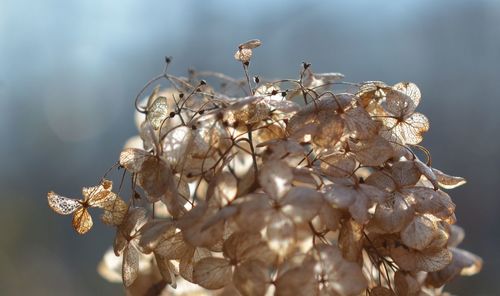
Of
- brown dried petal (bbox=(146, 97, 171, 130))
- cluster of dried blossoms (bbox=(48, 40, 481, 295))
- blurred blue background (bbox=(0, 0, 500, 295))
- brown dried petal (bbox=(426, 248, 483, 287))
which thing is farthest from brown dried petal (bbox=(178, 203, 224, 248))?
blurred blue background (bbox=(0, 0, 500, 295))

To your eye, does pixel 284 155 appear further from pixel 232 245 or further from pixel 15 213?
pixel 15 213

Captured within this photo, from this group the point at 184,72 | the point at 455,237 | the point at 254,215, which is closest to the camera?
the point at 254,215

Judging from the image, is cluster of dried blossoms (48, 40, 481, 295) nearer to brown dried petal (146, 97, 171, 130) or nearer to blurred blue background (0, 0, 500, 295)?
brown dried petal (146, 97, 171, 130)

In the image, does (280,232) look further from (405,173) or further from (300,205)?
(405,173)

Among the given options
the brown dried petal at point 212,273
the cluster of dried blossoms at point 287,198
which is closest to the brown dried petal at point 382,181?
the cluster of dried blossoms at point 287,198

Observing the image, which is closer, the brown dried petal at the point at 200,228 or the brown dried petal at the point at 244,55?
the brown dried petal at the point at 200,228

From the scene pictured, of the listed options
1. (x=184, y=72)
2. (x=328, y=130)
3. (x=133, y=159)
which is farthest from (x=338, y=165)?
(x=184, y=72)

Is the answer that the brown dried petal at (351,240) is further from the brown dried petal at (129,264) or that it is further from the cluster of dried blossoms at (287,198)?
the brown dried petal at (129,264)

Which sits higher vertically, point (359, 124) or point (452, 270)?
point (359, 124)
